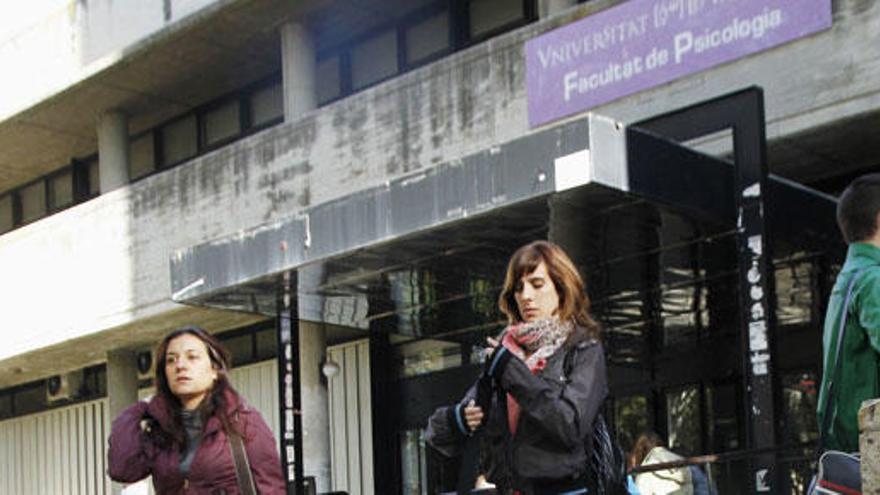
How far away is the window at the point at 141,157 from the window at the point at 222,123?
4.47 ft

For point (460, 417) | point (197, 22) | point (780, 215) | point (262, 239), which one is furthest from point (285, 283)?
point (460, 417)

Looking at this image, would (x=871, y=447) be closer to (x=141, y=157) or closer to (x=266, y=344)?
(x=266, y=344)

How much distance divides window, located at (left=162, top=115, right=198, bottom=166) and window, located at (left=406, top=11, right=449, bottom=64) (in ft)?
16.1

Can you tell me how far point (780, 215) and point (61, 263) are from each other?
1204 centimetres

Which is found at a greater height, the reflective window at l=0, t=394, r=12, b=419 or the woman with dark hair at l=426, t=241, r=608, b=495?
the reflective window at l=0, t=394, r=12, b=419

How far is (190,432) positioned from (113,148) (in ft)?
55.0

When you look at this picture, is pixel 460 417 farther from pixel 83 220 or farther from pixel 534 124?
pixel 83 220

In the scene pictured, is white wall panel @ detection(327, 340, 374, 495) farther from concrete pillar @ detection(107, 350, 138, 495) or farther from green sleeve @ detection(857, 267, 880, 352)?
green sleeve @ detection(857, 267, 880, 352)

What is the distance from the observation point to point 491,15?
17.2 metres

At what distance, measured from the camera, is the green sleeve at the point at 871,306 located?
15.0 feet

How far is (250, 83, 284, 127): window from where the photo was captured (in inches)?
800

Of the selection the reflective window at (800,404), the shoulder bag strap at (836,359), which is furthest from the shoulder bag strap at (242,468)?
the reflective window at (800,404)

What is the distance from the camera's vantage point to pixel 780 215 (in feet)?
35.9

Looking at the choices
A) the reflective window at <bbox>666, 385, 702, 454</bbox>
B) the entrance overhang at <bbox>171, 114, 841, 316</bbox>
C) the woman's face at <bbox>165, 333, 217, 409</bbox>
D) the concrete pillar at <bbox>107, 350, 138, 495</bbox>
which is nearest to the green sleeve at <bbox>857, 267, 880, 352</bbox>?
the woman's face at <bbox>165, 333, 217, 409</bbox>
